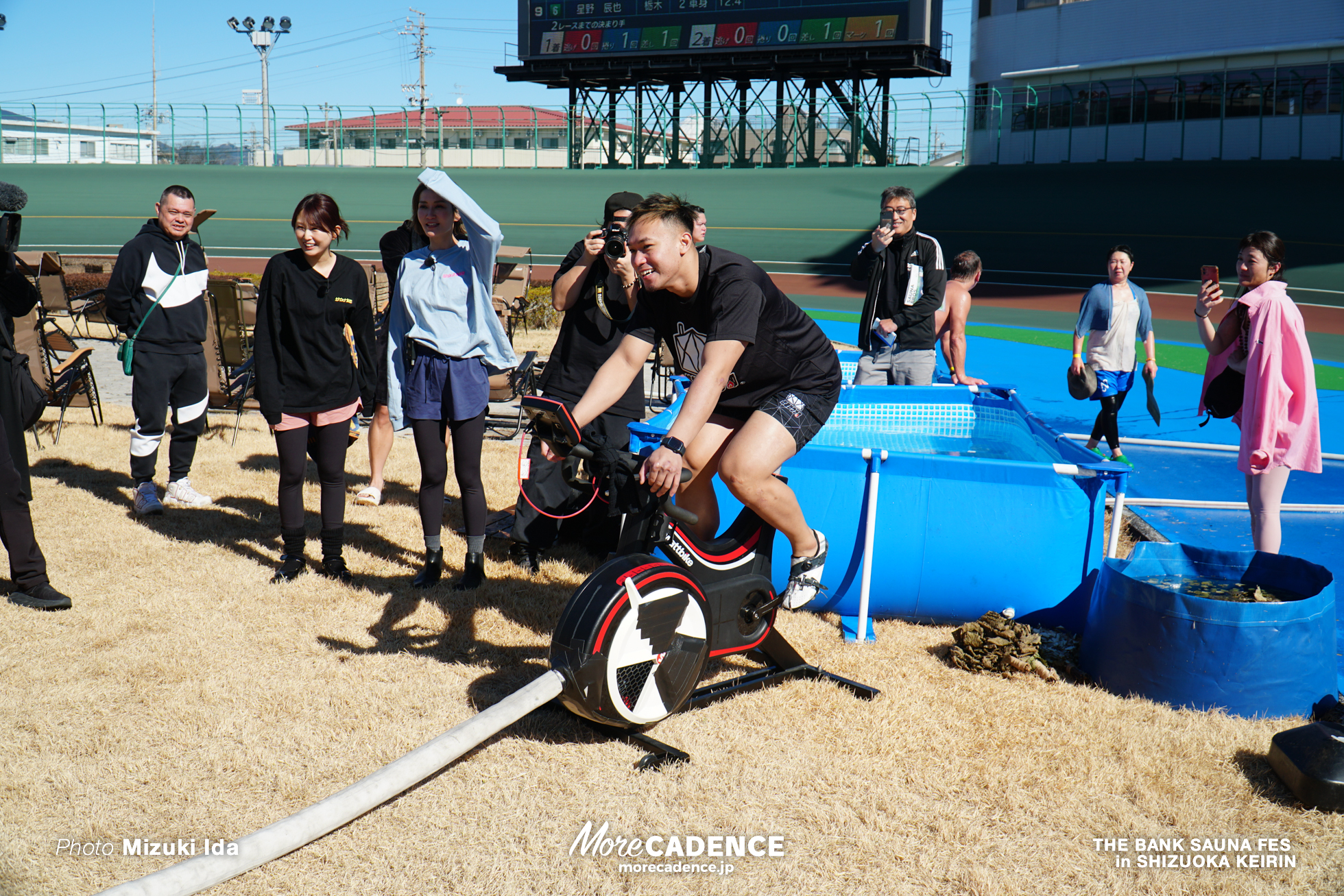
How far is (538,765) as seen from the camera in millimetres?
3178

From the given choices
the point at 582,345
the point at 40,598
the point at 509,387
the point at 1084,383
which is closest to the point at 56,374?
the point at 509,387

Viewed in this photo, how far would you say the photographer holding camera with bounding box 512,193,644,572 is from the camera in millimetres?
4711

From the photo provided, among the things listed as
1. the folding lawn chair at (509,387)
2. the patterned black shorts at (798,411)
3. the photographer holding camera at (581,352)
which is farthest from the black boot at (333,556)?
the folding lawn chair at (509,387)

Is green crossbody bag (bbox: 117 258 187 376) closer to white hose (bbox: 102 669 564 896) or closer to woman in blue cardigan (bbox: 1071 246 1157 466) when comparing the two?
white hose (bbox: 102 669 564 896)

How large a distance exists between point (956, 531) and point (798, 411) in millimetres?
1175

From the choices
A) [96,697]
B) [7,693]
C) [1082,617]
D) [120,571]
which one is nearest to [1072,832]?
[1082,617]

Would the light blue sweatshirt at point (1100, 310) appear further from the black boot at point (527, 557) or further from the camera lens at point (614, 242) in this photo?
the black boot at point (527, 557)

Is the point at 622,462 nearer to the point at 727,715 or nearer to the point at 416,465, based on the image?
the point at 727,715

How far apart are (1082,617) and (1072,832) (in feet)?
5.10

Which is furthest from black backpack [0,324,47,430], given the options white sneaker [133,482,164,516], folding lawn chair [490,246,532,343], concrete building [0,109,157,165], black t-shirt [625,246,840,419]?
concrete building [0,109,157,165]

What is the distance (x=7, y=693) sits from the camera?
11.7 feet

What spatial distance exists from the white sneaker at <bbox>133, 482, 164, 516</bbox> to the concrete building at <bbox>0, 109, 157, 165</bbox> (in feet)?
92.5

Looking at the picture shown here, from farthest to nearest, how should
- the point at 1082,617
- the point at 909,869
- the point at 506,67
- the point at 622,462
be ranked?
the point at 506,67
the point at 1082,617
the point at 622,462
the point at 909,869

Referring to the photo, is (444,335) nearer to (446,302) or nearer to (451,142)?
(446,302)
